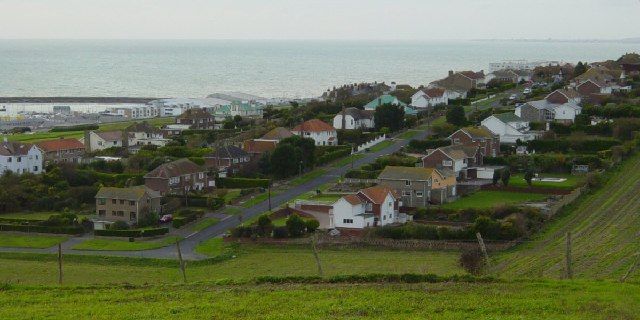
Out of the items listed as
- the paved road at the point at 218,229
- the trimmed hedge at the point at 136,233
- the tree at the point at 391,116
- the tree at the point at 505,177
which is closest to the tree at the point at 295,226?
the paved road at the point at 218,229

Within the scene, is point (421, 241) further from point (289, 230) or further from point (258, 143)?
point (258, 143)

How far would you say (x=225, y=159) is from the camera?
131 feet

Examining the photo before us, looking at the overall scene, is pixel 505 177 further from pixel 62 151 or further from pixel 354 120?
pixel 62 151

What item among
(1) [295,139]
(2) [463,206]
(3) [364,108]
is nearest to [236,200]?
(1) [295,139]

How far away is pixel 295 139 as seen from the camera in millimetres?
39625

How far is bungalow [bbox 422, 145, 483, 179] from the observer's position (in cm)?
3612

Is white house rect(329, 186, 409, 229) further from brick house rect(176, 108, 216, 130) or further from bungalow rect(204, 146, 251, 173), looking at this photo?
brick house rect(176, 108, 216, 130)

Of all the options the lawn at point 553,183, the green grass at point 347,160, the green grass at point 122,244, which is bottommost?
the green grass at point 122,244

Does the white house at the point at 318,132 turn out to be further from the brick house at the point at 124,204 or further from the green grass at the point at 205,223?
the brick house at the point at 124,204

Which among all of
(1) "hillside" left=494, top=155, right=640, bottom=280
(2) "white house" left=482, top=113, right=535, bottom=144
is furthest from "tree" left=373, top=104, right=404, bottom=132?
(1) "hillside" left=494, top=155, right=640, bottom=280

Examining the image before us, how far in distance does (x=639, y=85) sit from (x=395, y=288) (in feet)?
154

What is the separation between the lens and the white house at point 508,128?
142 ft

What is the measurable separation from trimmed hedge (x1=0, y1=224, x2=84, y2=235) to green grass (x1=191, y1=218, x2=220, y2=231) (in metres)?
4.14

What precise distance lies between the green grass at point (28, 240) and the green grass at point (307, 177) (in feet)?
37.0
